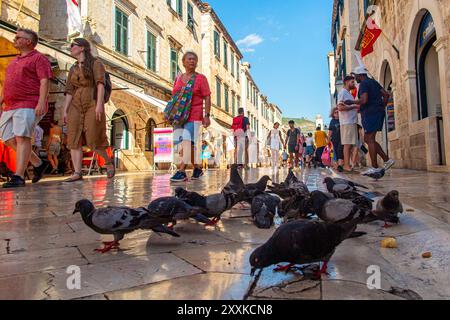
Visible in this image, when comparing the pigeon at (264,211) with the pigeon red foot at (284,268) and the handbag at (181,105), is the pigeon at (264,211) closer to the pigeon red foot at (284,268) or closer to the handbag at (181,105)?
the pigeon red foot at (284,268)

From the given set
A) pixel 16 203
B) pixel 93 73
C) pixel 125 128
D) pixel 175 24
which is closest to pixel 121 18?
pixel 125 128

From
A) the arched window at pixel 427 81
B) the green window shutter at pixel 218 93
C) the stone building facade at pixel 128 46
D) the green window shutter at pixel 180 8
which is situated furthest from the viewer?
the green window shutter at pixel 218 93

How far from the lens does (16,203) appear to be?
3748mm

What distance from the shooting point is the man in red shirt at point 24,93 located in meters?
5.37

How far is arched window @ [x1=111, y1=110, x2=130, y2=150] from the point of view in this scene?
16.5 meters

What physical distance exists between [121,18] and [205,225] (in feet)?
53.8

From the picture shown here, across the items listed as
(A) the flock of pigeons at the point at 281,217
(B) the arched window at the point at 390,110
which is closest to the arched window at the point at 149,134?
(B) the arched window at the point at 390,110

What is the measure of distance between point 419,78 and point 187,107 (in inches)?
278

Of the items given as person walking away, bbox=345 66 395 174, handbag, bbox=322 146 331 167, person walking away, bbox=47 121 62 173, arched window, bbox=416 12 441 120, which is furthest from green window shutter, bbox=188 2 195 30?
person walking away, bbox=345 66 395 174

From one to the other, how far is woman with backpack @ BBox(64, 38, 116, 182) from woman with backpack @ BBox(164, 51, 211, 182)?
1200mm

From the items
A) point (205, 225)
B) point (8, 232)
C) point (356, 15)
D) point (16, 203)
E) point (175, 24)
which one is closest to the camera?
point (8, 232)

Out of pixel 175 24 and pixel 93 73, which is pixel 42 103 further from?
pixel 175 24

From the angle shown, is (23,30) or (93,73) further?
(93,73)
